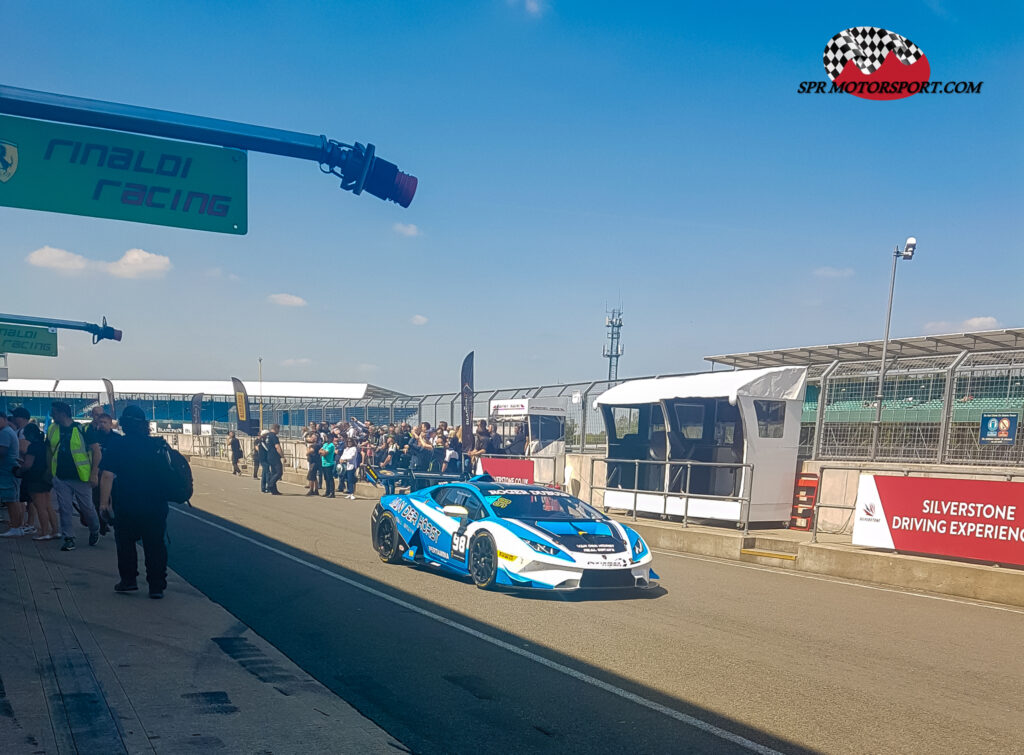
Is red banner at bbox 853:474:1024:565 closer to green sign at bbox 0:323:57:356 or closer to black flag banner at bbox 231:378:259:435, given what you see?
green sign at bbox 0:323:57:356

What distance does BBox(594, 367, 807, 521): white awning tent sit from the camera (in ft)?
48.4

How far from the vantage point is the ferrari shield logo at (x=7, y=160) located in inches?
227

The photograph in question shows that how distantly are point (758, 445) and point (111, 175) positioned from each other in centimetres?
1190

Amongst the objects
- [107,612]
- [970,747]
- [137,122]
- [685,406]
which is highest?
[137,122]

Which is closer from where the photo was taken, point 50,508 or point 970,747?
point 970,747

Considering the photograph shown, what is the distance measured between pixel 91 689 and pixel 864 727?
15.7 ft

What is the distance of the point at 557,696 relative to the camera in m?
5.49

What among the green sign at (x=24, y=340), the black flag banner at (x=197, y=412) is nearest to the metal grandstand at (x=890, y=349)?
the green sign at (x=24, y=340)

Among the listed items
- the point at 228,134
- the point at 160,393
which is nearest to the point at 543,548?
the point at 228,134

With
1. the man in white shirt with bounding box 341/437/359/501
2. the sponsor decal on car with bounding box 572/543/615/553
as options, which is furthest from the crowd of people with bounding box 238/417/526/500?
the sponsor decal on car with bounding box 572/543/615/553

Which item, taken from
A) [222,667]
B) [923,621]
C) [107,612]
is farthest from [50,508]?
[923,621]

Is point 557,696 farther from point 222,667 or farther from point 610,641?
point 222,667

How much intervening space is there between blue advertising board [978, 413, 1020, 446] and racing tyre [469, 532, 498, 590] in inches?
330

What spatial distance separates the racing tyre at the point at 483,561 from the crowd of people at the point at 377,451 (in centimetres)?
967
